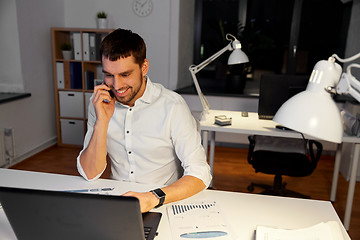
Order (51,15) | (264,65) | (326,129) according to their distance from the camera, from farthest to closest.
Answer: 1. (264,65)
2. (51,15)
3. (326,129)

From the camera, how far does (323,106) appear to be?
2.44 ft

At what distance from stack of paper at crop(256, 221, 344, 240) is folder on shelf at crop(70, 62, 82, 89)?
11.3 feet

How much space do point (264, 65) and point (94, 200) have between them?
4.18 m

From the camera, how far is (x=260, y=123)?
2.77 meters

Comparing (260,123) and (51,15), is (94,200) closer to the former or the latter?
(260,123)

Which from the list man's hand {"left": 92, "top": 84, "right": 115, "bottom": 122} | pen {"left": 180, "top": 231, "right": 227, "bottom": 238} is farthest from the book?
pen {"left": 180, "top": 231, "right": 227, "bottom": 238}

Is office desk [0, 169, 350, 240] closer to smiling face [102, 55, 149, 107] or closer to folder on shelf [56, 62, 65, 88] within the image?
smiling face [102, 55, 149, 107]

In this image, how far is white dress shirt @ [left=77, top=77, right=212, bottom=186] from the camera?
155cm

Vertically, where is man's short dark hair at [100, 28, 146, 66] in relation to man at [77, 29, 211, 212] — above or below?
above

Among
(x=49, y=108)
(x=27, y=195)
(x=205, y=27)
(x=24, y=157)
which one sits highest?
(x=205, y=27)

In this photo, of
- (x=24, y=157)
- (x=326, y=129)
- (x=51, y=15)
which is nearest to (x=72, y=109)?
(x=24, y=157)

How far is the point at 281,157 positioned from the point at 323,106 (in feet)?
6.26

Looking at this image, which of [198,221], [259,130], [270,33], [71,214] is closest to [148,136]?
[198,221]

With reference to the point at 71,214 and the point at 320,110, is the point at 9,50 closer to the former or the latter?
the point at 71,214
